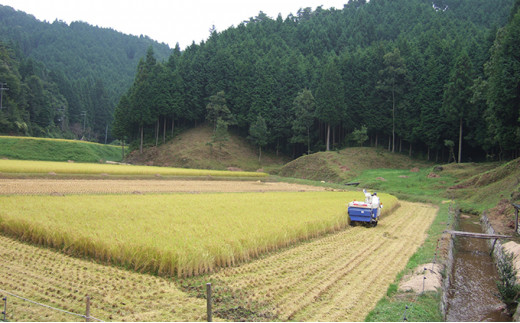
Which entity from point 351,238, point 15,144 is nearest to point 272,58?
point 15,144

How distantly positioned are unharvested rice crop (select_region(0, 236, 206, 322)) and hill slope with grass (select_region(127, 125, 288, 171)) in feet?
142

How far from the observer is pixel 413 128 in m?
50.7

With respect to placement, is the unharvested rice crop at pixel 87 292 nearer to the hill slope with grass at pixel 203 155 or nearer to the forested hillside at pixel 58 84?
the hill slope with grass at pixel 203 155

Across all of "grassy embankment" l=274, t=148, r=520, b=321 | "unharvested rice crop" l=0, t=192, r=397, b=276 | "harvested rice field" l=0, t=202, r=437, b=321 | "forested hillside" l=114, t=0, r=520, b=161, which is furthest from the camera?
"forested hillside" l=114, t=0, r=520, b=161

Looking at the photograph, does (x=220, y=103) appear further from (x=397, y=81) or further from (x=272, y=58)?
(x=397, y=81)

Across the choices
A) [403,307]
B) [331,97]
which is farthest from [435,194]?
[403,307]

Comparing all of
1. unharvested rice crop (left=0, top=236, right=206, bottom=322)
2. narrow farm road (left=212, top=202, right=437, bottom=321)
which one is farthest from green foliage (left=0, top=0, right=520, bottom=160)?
unharvested rice crop (left=0, top=236, right=206, bottom=322)

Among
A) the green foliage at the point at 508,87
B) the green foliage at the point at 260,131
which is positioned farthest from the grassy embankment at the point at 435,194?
the green foliage at the point at 260,131

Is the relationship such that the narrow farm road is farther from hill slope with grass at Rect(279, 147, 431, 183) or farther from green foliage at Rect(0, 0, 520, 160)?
hill slope with grass at Rect(279, 147, 431, 183)

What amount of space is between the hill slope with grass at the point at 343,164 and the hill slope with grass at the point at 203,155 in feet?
21.8

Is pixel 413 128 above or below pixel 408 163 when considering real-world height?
above

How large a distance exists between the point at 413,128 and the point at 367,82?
1144 centimetres

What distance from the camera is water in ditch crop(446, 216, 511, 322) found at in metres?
7.98

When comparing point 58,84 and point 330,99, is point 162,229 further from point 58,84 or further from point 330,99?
point 58,84
